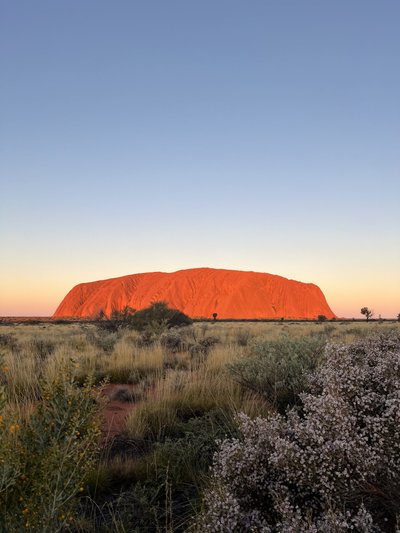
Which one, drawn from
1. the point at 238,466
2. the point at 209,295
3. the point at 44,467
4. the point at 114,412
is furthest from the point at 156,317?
the point at 209,295

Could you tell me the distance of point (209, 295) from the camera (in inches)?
4560

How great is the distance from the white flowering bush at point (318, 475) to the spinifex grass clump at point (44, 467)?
800 mm

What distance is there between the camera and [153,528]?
3520mm

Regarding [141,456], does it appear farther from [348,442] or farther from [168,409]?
[348,442]

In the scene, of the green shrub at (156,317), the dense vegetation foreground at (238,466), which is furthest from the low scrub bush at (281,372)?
the green shrub at (156,317)

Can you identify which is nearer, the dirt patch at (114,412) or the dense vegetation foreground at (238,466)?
the dense vegetation foreground at (238,466)

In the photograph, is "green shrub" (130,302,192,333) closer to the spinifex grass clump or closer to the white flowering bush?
the white flowering bush

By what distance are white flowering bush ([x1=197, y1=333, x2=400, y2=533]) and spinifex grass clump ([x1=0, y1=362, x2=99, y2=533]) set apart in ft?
2.63

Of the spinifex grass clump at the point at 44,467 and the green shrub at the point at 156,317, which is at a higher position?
the green shrub at the point at 156,317

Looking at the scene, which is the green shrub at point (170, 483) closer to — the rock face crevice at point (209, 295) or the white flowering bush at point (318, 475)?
the white flowering bush at point (318, 475)

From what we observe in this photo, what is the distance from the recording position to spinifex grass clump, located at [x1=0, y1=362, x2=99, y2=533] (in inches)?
88.6

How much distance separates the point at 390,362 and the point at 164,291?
11849cm

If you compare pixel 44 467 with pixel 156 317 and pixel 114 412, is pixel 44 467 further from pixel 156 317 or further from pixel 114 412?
pixel 156 317

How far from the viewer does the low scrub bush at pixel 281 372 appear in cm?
598
